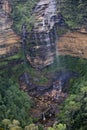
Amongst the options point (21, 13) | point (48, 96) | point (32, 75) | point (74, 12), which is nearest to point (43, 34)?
point (21, 13)

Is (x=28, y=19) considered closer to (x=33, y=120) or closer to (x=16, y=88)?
(x=16, y=88)

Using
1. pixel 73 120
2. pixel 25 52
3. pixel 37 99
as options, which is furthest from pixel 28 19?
pixel 73 120

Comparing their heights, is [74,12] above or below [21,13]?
below

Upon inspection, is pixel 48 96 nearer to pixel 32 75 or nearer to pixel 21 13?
pixel 32 75

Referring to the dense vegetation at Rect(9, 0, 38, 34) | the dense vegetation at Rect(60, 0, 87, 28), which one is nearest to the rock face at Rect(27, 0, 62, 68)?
the dense vegetation at Rect(9, 0, 38, 34)

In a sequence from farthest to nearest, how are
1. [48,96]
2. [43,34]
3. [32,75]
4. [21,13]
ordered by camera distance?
[21,13], [32,75], [43,34], [48,96]

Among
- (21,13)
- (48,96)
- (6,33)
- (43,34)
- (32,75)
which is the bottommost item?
(48,96)

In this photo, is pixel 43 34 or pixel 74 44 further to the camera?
pixel 74 44

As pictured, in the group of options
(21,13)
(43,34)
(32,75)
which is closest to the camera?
(43,34)
